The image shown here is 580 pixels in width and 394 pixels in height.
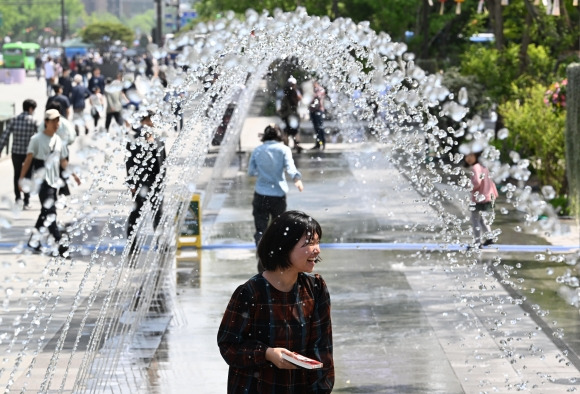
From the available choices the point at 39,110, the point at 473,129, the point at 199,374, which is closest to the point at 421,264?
the point at 199,374

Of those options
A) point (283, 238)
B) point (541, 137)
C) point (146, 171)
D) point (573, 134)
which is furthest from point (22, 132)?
point (283, 238)

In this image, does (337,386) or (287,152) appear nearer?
(337,386)

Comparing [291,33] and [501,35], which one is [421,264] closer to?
[291,33]

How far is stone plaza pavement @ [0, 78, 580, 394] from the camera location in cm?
845

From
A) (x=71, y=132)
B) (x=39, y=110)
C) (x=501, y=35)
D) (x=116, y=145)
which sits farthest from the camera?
(x=39, y=110)

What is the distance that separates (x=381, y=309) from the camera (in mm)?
10750

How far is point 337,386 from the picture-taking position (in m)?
8.32

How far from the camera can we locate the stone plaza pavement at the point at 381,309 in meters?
8.45

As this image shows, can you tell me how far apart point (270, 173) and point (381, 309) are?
179 centimetres

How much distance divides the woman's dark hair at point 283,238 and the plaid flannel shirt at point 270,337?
90mm

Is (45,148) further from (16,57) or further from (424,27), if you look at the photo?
(16,57)

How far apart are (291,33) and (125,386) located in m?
4.96

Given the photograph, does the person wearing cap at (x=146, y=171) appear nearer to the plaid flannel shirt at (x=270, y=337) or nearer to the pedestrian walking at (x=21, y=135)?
the pedestrian walking at (x=21, y=135)

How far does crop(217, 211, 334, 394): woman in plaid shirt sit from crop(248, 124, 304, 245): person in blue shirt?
6.54 meters
